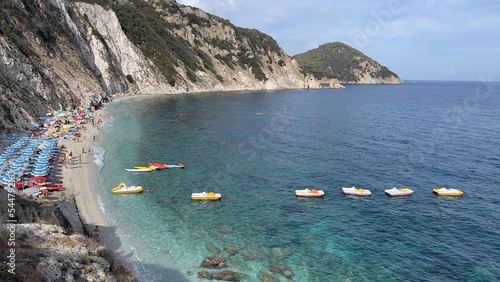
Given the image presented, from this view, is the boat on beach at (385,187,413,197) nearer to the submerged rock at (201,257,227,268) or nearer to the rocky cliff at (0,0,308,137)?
the submerged rock at (201,257,227,268)

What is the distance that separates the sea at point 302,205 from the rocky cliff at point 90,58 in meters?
18.4

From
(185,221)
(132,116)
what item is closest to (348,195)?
(185,221)

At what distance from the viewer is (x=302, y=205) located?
37.0m

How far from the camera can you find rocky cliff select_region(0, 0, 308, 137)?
70.5 meters

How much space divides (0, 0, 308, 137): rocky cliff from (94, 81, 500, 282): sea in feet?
60.4

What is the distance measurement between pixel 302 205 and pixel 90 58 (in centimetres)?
10475

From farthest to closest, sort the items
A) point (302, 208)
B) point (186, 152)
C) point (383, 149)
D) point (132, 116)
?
point (132, 116) → point (383, 149) → point (186, 152) → point (302, 208)

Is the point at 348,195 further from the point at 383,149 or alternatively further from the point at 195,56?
the point at 195,56

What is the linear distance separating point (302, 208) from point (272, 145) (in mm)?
28655

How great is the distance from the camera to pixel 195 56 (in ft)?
603

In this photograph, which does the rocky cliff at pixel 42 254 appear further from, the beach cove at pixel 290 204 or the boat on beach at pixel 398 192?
the boat on beach at pixel 398 192

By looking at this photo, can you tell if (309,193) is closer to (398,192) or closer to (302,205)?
(302,205)

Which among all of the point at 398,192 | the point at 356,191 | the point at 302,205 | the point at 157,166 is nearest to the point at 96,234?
the point at 157,166

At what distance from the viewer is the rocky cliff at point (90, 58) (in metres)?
70.5
